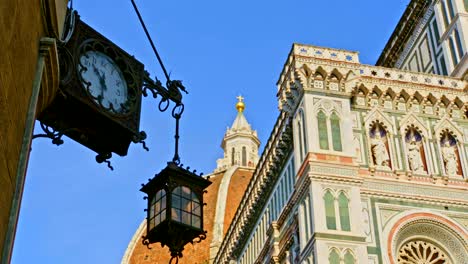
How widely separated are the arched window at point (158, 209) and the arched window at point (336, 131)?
11174mm

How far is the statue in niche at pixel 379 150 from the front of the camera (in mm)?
16500

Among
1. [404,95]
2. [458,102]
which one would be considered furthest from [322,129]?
[458,102]

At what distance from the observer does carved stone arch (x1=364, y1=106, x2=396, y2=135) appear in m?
17.0

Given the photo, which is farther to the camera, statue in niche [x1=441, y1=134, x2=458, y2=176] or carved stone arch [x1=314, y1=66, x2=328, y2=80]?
carved stone arch [x1=314, y1=66, x2=328, y2=80]

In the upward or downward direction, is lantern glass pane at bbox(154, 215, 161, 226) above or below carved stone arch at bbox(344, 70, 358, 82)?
below

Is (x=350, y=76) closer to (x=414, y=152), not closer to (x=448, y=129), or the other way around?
(x=414, y=152)

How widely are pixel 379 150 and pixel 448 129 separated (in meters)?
1.89

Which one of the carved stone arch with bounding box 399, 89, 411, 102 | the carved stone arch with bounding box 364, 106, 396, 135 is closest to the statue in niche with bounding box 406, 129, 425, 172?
the carved stone arch with bounding box 364, 106, 396, 135

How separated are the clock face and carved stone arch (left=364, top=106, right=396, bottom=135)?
12638 millimetres

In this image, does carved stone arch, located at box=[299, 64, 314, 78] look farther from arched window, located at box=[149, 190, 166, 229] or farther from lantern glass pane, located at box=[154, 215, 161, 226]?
lantern glass pane, located at box=[154, 215, 161, 226]

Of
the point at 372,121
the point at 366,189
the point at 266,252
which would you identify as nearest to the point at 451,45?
the point at 372,121

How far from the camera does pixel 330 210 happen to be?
596 inches

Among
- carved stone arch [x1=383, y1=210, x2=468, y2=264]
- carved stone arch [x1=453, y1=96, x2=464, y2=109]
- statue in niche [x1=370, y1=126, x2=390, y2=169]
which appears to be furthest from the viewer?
carved stone arch [x1=453, y1=96, x2=464, y2=109]

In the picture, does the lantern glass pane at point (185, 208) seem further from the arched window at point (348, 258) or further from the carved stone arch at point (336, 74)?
the carved stone arch at point (336, 74)
